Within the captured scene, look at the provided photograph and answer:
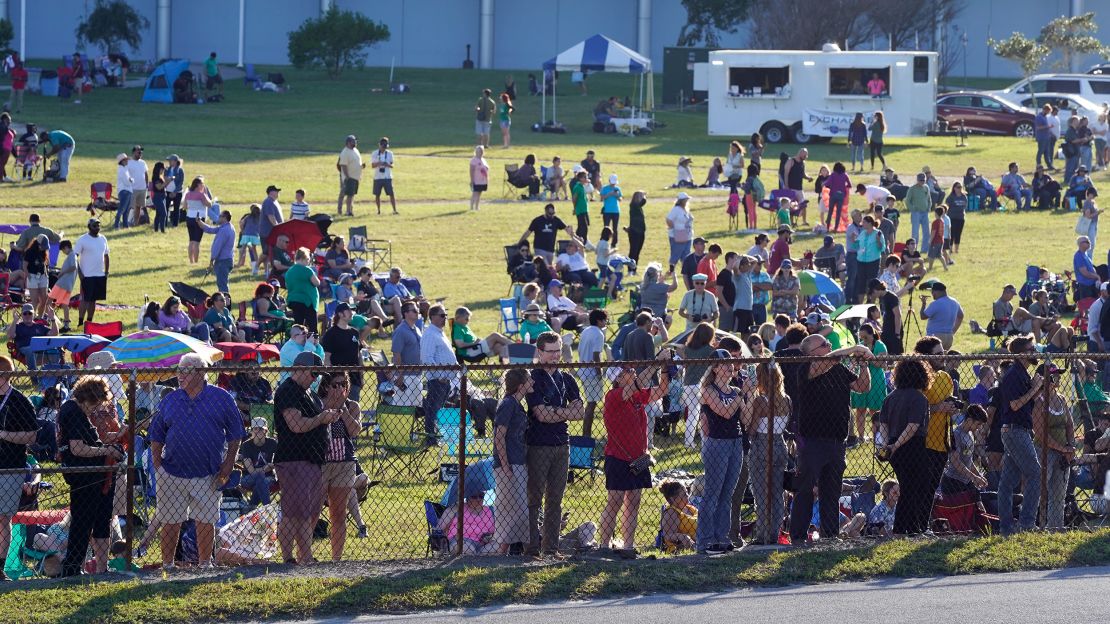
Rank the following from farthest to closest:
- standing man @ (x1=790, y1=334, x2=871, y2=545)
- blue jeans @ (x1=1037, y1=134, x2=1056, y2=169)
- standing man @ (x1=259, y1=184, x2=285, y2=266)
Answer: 1. blue jeans @ (x1=1037, y1=134, x2=1056, y2=169)
2. standing man @ (x1=259, y1=184, x2=285, y2=266)
3. standing man @ (x1=790, y1=334, x2=871, y2=545)

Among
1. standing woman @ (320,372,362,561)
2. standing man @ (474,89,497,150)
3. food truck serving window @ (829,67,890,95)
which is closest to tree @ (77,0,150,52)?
standing man @ (474,89,497,150)

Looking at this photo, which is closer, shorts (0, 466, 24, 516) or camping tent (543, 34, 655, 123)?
shorts (0, 466, 24, 516)

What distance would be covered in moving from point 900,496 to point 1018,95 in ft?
129

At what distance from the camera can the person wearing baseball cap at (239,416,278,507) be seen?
42.1 feet

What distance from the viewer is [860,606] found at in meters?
9.98

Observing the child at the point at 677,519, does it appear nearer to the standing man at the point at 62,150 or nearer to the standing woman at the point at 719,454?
the standing woman at the point at 719,454

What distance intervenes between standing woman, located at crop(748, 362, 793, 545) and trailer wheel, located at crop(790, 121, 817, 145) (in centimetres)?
3351

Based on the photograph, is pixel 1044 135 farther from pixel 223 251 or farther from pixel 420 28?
pixel 420 28

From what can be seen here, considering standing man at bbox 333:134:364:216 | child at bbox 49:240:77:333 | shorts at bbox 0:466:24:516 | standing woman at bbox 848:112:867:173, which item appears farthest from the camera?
standing woman at bbox 848:112:867:173

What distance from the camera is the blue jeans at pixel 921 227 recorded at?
2708 centimetres

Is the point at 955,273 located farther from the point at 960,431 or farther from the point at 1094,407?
the point at 960,431

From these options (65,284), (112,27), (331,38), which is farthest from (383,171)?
(112,27)

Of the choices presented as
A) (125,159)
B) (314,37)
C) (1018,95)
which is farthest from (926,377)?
(314,37)

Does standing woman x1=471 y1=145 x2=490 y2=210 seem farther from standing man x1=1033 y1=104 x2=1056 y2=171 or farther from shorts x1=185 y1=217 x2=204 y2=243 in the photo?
standing man x1=1033 y1=104 x2=1056 y2=171
